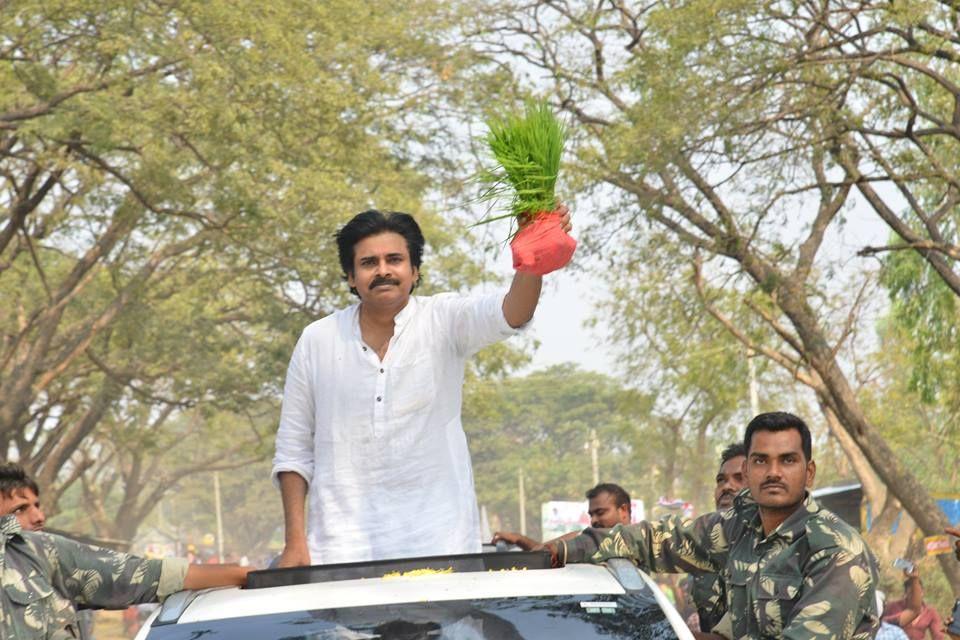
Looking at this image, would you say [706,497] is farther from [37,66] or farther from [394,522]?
[394,522]

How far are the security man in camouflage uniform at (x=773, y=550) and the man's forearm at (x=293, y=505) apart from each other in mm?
703

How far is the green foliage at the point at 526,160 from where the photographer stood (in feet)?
14.0

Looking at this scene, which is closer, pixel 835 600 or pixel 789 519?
pixel 835 600

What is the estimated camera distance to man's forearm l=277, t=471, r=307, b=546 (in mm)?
4516

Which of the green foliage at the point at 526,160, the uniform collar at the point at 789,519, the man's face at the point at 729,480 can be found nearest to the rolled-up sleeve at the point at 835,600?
the uniform collar at the point at 789,519

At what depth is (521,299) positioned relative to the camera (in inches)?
173

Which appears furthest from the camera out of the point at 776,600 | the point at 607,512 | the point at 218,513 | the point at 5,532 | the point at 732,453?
the point at 218,513

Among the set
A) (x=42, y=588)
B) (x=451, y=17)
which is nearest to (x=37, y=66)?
(x=451, y=17)

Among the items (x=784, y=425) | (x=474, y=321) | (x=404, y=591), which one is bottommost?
(x=404, y=591)

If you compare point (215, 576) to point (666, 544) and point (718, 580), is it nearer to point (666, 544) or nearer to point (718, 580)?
point (666, 544)

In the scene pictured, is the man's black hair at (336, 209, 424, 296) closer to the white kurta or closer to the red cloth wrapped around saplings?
the white kurta

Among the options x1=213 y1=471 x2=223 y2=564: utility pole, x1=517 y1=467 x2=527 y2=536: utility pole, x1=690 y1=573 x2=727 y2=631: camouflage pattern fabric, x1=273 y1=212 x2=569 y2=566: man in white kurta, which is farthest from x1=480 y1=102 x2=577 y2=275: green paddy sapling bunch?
x1=213 y1=471 x2=223 y2=564: utility pole

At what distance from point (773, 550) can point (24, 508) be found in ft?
8.09

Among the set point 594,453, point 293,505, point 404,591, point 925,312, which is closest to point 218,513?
point 594,453
